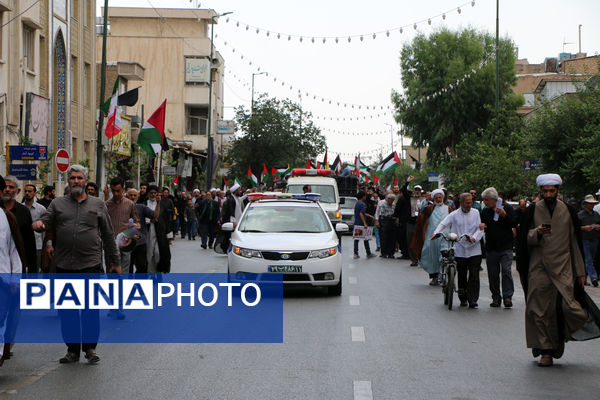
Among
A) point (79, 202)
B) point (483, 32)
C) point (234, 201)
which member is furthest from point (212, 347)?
point (483, 32)

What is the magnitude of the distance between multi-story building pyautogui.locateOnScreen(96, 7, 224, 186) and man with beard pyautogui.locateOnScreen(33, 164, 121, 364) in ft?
208

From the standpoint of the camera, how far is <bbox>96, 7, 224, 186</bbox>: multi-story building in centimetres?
7288

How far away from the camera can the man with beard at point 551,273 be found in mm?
8906

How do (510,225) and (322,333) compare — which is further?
(510,225)

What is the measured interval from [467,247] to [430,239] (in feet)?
9.19

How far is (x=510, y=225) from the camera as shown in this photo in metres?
14.1

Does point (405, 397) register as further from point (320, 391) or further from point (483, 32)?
point (483, 32)

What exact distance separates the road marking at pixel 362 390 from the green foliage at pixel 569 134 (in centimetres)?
1972

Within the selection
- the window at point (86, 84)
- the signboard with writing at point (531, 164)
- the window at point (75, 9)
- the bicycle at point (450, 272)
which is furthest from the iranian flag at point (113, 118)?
the bicycle at point (450, 272)

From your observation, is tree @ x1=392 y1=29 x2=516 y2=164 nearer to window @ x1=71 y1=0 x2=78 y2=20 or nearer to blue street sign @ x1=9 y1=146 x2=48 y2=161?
window @ x1=71 y1=0 x2=78 y2=20

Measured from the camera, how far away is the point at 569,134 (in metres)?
29.5

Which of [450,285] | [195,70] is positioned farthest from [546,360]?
[195,70]

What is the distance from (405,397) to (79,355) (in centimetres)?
336

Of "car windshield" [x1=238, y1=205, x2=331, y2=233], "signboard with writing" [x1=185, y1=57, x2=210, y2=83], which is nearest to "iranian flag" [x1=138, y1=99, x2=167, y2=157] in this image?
"car windshield" [x1=238, y1=205, x2=331, y2=233]
